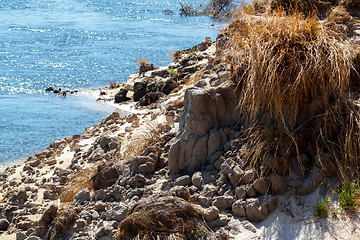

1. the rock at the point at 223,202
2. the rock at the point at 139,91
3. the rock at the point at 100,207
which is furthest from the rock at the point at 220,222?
the rock at the point at 139,91

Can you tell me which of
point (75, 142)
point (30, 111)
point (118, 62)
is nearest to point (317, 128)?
point (75, 142)

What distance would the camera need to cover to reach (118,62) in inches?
740

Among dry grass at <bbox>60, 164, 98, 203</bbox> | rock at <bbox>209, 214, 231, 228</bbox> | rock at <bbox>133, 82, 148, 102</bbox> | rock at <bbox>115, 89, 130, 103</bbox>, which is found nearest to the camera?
rock at <bbox>209, 214, 231, 228</bbox>

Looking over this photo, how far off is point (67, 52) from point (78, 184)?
47.0 ft

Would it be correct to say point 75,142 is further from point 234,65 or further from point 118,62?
point 118,62

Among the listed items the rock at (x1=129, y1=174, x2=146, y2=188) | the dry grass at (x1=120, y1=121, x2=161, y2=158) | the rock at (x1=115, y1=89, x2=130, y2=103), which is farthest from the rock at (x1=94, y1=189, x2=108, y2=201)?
the rock at (x1=115, y1=89, x2=130, y2=103)

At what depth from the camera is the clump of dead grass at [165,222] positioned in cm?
456

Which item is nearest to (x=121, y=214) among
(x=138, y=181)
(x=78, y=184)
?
(x=138, y=181)

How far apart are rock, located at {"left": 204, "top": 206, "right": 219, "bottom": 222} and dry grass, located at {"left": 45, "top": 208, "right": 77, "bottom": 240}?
1.70 meters

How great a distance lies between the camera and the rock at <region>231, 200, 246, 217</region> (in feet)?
15.6

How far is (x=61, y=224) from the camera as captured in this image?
5.39 meters

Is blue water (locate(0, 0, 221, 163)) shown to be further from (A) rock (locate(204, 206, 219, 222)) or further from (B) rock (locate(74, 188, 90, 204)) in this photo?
(A) rock (locate(204, 206, 219, 222))

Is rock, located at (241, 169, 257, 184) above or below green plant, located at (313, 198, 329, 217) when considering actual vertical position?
above

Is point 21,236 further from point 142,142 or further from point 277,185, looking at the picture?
point 277,185
